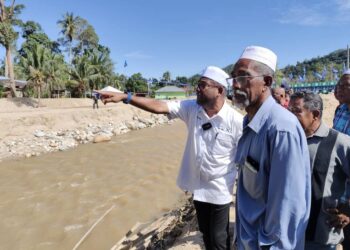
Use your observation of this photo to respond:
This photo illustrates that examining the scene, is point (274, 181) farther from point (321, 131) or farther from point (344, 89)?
point (344, 89)

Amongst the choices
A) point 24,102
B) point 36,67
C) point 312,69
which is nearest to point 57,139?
point 24,102

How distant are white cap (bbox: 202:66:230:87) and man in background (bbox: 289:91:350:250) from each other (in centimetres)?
95

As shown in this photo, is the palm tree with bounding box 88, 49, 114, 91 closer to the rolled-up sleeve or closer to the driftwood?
the driftwood

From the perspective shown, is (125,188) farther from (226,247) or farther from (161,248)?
(226,247)

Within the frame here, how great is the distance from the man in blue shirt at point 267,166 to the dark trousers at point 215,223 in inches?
43.6

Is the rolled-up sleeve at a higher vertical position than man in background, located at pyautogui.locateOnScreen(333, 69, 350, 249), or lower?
lower

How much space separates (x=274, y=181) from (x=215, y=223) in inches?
58.0

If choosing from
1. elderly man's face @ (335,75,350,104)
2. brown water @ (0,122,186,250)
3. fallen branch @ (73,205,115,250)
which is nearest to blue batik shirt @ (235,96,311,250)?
elderly man's face @ (335,75,350,104)

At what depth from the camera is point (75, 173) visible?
11.5 meters

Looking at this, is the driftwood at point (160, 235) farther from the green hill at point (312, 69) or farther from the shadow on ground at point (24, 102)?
the shadow on ground at point (24, 102)

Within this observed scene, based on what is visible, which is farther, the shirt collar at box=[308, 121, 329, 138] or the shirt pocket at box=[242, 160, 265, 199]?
the shirt collar at box=[308, 121, 329, 138]

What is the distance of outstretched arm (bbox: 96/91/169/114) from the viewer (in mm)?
2746

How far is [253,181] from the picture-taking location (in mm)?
1634

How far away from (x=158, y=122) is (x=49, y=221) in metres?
20.6
